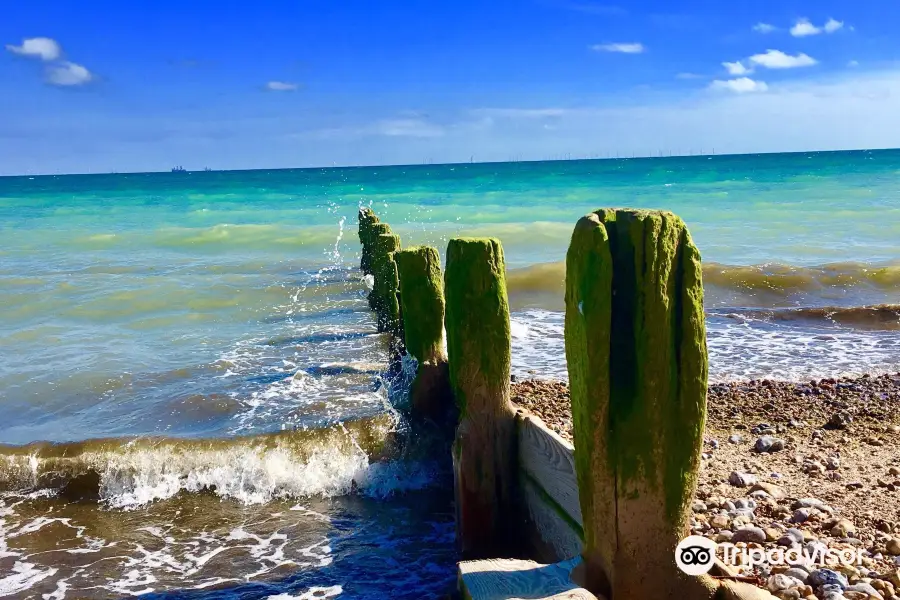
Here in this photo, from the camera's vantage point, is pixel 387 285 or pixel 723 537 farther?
pixel 387 285

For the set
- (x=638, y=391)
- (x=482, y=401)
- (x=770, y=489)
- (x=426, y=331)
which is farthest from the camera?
(x=426, y=331)

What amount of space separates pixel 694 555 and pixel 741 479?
2567 mm

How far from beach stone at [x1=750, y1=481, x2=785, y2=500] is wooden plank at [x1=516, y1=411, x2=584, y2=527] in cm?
176

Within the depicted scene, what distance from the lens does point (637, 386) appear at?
10.3 feet

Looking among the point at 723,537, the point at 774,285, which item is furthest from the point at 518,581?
the point at 774,285

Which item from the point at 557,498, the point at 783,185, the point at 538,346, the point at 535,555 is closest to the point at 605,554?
the point at 557,498

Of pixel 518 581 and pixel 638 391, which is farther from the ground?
pixel 638 391

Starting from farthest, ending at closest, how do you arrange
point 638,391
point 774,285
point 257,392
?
1. point 774,285
2. point 257,392
3. point 638,391

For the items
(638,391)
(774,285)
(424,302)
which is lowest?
(774,285)

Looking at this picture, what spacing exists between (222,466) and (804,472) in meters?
4.93

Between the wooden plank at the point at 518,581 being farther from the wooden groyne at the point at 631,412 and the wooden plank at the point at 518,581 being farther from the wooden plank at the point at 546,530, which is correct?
the wooden plank at the point at 546,530

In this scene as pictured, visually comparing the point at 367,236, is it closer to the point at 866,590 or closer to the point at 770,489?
the point at 770,489

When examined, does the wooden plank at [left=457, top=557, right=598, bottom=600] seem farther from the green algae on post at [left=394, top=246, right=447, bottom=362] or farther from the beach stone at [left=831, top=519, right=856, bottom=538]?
the green algae on post at [left=394, top=246, right=447, bottom=362]

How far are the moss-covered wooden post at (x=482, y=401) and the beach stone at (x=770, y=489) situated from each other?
1788 mm
